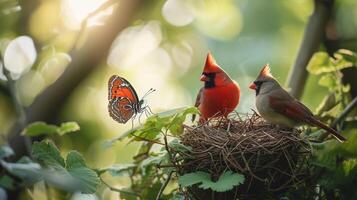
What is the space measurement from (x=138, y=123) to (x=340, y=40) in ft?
5.80

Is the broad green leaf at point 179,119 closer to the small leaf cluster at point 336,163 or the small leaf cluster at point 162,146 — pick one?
the small leaf cluster at point 162,146

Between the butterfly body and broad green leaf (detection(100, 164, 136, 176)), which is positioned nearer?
the butterfly body

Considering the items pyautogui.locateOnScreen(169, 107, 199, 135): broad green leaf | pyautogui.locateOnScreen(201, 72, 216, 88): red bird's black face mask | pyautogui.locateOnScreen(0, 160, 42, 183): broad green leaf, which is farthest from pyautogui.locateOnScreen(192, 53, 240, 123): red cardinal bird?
pyautogui.locateOnScreen(0, 160, 42, 183): broad green leaf

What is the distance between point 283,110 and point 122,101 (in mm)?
639

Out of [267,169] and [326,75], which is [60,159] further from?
[326,75]

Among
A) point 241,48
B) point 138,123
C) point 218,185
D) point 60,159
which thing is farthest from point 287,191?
point 241,48

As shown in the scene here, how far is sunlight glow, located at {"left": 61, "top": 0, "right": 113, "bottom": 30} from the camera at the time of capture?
161 inches

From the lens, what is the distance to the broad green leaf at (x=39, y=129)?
3.33m

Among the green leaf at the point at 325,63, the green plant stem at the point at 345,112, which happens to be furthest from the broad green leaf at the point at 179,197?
the green leaf at the point at 325,63

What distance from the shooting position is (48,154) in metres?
2.55

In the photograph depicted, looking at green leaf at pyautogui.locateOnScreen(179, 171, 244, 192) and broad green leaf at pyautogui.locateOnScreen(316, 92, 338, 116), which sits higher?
broad green leaf at pyautogui.locateOnScreen(316, 92, 338, 116)

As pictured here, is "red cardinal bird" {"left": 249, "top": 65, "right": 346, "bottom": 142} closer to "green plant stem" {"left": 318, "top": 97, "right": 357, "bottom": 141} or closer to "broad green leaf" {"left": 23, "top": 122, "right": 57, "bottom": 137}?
"green plant stem" {"left": 318, "top": 97, "right": 357, "bottom": 141}

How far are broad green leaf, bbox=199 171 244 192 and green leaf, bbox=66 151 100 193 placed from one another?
1.23 ft

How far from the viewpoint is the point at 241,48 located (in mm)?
5445
